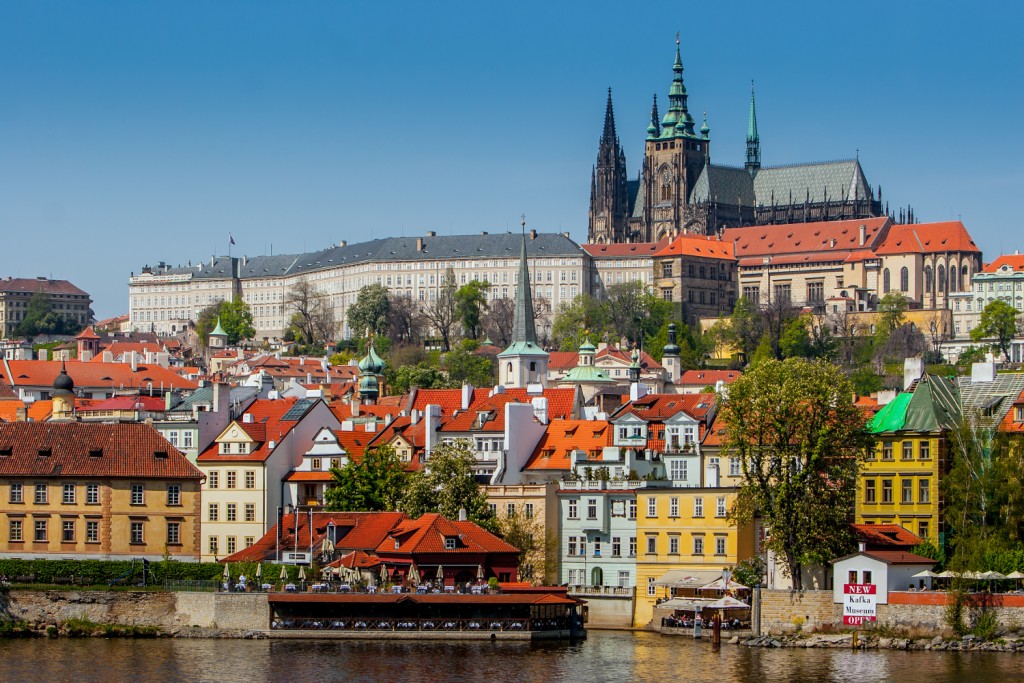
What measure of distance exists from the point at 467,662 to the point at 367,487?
16.7 metres

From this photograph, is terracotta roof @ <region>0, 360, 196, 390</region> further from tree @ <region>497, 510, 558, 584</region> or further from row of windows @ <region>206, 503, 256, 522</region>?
tree @ <region>497, 510, 558, 584</region>

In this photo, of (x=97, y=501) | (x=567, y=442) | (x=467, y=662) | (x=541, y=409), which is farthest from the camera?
(x=541, y=409)

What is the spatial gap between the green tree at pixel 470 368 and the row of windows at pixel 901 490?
82779 mm

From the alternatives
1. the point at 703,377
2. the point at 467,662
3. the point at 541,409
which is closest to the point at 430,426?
the point at 541,409

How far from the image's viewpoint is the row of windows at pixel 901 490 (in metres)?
78.0

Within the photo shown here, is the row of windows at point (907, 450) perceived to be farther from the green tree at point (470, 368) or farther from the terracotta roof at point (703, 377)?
the terracotta roof at point (703, 377)

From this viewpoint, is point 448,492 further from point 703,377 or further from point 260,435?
point 703,377

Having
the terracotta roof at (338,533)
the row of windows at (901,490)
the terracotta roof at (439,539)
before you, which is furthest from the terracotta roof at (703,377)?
the terracotta roof at (439,539)

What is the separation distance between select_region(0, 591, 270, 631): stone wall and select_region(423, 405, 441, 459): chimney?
1632 centimetres

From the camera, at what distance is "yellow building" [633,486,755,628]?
7512 cm

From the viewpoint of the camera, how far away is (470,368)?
176 m

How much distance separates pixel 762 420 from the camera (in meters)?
75.1

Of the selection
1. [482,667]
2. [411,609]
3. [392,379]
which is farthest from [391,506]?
[392,379]

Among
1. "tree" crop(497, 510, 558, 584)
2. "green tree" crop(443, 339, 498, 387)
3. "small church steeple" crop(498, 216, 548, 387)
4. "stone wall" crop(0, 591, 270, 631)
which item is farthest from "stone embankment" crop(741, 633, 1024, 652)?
"green tree" crop(443, 339, 498, 387)
